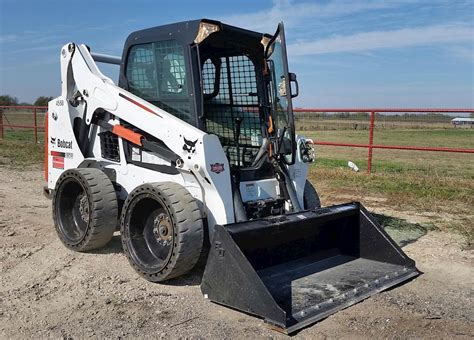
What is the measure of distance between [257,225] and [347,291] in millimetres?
941

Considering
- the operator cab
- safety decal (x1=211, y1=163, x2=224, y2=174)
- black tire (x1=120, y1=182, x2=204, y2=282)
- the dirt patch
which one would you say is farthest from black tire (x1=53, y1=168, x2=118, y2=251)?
safety decal (x1=211, y1=163, x2=224, y2=174)

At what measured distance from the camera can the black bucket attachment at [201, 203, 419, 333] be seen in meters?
3.92

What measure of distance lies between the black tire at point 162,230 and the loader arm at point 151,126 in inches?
8.7

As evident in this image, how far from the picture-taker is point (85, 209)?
580 centimetres

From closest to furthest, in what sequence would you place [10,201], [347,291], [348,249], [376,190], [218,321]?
[218,321], [347,291], [348,249], [10,201], [376,190]

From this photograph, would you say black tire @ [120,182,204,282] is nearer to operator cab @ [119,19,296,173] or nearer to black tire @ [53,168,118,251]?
black tire @ [53,168,118,251]

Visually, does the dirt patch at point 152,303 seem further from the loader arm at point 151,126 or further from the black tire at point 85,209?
the loader arm at point 151,126

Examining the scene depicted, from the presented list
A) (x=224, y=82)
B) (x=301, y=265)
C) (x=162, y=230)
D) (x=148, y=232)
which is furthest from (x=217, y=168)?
(x=224, y=82)

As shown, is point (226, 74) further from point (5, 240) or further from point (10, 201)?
point (10, 201)

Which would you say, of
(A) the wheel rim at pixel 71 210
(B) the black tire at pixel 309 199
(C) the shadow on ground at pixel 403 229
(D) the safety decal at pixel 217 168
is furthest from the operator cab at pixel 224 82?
(C) the shadow on ground at pixel 403 229

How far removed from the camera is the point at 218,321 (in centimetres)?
396

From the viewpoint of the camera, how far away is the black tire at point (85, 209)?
536cm

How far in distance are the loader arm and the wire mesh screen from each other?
839 mm

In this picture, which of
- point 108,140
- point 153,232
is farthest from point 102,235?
point 108,140
